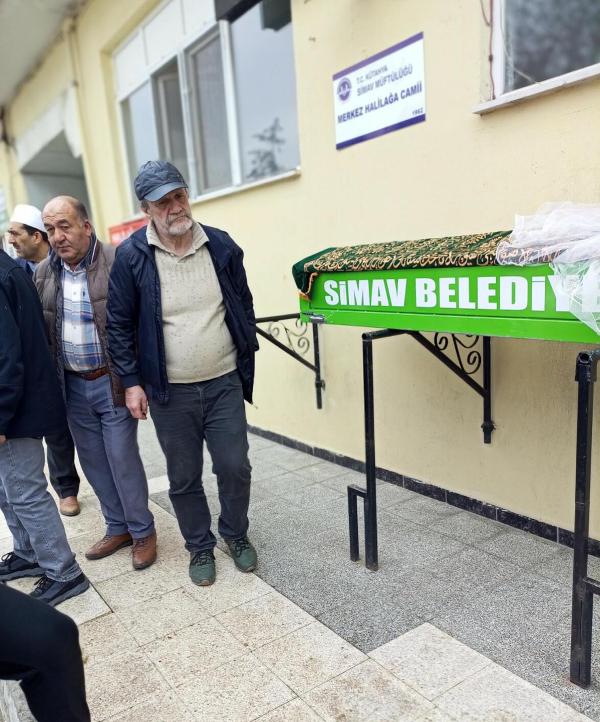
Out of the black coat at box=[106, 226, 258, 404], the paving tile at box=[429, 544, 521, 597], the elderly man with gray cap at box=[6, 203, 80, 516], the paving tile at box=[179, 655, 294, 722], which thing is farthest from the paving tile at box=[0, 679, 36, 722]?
the paving tile at box=[429, 544, 521, 597]

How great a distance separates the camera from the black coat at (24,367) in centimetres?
223

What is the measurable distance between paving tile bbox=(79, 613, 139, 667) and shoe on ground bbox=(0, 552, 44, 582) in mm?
596

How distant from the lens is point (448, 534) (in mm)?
2955

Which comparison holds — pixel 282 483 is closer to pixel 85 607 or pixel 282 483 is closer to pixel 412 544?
pixel 412 544

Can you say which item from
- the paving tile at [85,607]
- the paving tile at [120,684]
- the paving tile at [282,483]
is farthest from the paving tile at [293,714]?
the paving tile at [282,483]

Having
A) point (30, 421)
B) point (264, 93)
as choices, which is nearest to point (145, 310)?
point (30, 421)

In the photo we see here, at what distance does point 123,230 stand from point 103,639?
5.19 meters

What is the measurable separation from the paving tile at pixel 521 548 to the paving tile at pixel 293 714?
4.09ft

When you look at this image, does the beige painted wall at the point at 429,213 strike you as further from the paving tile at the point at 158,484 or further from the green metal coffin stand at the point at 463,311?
the paving tile at the point at 158,484

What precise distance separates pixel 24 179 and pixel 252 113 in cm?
686

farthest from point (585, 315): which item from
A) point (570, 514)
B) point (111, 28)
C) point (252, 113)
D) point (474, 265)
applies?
point (111, 28)

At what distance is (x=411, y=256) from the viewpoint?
226 centimetres

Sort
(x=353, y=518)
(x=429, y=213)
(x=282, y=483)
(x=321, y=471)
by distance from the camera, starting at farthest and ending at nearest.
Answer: (x=321, y=471)
(x=282, y=483)
(x=429, y=213)
(x=353, y=518)

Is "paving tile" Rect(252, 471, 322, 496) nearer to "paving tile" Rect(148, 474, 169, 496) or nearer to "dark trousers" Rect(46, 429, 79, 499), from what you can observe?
"paving tile" Rect(148, 474, 169, 496)
